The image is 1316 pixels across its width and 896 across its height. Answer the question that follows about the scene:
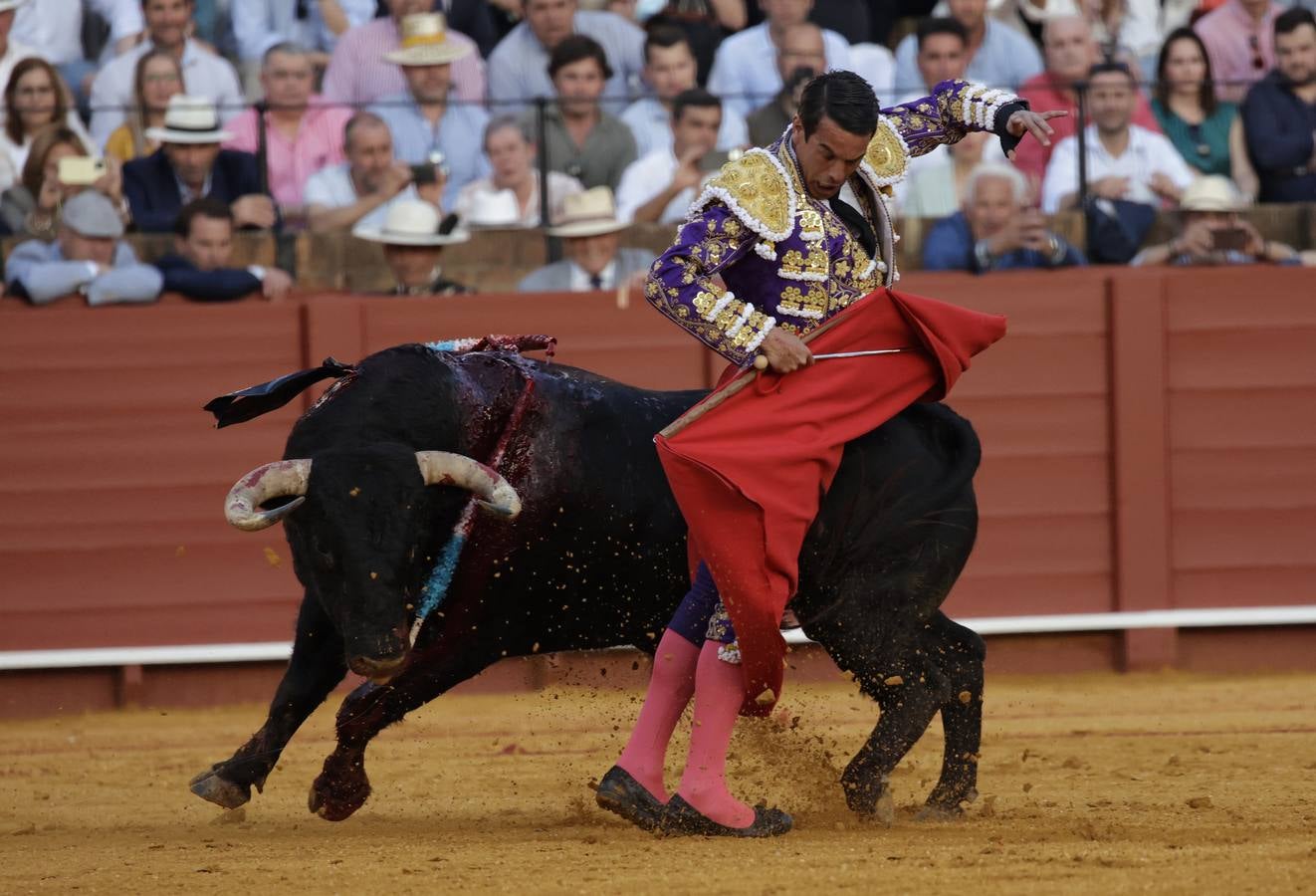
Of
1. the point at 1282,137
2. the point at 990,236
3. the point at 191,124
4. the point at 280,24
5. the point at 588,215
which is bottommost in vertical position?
the point at 990,236

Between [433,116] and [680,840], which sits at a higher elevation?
[433,116]

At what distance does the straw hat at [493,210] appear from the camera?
7.35m

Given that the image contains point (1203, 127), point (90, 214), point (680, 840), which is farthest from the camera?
point (1203, 127)

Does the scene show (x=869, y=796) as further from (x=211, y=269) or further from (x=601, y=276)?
(x=211, y=269)

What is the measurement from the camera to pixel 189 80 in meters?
7.65

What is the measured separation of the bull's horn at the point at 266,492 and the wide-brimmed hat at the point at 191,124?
140 inches

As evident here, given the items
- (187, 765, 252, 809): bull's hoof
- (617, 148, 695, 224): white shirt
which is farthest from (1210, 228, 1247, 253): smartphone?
(187, 765, 252, 809): bull's hoof

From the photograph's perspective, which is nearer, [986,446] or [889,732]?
[889,732]

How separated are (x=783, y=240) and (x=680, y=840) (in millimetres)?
1174

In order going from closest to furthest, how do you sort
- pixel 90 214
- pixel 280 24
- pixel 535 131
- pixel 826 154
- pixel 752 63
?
pixel 826 154 < pixel 90 214 < pixel 535 131 < pixel 752 63 < pixel 280 24

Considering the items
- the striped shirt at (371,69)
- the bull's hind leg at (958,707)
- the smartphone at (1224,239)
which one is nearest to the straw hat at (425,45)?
the striped shirt at (371,69)

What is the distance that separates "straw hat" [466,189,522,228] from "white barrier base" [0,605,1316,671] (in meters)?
Result: 1.65

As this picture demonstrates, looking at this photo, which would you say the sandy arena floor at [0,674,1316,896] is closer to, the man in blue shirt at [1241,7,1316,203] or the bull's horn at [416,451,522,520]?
the bull's horn at [416,451,522,520]

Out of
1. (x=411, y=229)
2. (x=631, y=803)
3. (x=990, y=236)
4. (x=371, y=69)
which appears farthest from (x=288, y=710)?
(x=371, y=69)
